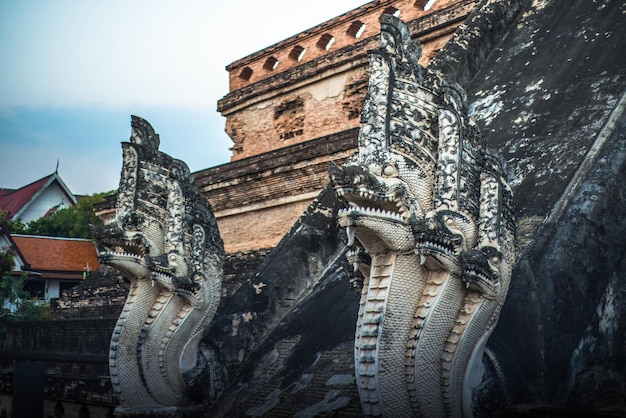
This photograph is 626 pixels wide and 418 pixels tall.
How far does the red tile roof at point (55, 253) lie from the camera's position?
20844mm

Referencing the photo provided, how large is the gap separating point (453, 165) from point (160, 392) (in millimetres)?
2694

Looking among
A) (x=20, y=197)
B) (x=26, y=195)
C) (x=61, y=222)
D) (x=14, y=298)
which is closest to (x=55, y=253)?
(x=14, y=298)

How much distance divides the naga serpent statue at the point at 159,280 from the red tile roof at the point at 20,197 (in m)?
25.6

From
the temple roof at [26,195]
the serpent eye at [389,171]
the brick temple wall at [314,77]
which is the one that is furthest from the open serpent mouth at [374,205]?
the temple roof at [26,195]

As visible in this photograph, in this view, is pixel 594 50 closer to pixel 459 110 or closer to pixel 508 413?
pixel 459 110

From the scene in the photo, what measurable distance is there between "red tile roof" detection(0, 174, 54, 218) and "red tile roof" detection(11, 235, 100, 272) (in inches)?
332

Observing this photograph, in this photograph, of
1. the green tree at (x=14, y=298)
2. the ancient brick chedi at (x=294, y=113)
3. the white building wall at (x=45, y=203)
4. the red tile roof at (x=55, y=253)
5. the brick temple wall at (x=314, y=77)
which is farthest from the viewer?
the white building wall at (x=45, y=203)

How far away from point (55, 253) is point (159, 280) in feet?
56.1

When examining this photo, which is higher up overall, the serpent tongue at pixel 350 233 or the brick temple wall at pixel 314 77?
the brick temple wall at pixel 314 77

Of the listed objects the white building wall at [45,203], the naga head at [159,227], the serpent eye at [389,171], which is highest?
the white building wall at [45,203]

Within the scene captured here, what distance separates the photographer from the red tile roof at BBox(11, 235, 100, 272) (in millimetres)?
20844

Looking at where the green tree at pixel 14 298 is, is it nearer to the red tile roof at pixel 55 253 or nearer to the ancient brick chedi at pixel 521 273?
the red tile roof at pixel 55 253

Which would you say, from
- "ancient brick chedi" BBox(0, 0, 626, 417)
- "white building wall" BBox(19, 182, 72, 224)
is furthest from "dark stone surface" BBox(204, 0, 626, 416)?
"white building wall" BBox(19, 182, 72, 224)

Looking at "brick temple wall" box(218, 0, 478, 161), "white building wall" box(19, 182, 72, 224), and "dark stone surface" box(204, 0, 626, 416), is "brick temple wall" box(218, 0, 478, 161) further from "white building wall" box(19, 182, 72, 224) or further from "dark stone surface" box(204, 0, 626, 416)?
"white building wall" box(19, 182, 72, 224)
